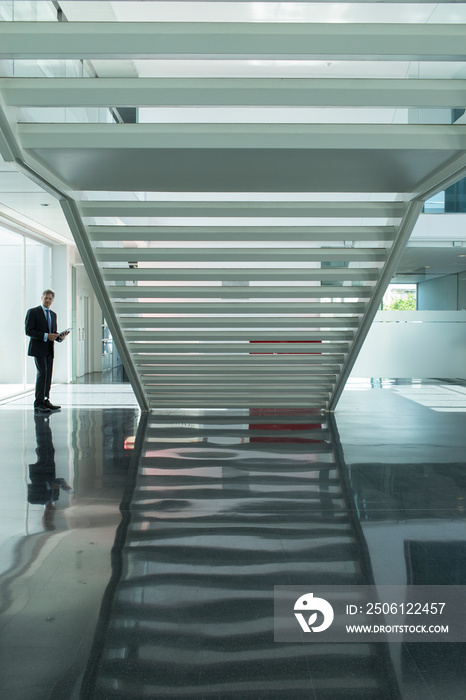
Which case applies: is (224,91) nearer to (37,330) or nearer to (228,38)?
(228,38)

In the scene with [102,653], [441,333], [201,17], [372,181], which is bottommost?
[102,653]

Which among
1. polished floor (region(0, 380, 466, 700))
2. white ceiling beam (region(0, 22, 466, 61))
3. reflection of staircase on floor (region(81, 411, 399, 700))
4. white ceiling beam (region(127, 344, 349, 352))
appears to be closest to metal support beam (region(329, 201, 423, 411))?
white ceiling beam (region(127, 344, 349, 352))

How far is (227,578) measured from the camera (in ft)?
11.3

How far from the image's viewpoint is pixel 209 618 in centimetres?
298

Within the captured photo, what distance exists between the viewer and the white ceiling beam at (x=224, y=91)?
425 centimetres

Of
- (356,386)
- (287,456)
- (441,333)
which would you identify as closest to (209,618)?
(287,456)

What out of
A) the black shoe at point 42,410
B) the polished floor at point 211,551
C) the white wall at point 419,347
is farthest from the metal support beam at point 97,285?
the white wall at point 419,347

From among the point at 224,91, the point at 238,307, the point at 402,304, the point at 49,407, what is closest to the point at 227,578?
the point at 224,91

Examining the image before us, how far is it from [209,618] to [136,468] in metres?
3.24

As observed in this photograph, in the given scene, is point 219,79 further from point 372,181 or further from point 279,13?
point 279,13

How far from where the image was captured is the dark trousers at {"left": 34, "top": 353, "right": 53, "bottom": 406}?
959 cm

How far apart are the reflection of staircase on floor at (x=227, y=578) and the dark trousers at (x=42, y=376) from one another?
3.84 meters

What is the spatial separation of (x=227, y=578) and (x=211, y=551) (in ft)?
1.41

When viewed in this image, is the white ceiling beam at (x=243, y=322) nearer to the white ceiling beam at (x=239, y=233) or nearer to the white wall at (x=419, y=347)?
the white ceiling beam at (x=239, y=233)
